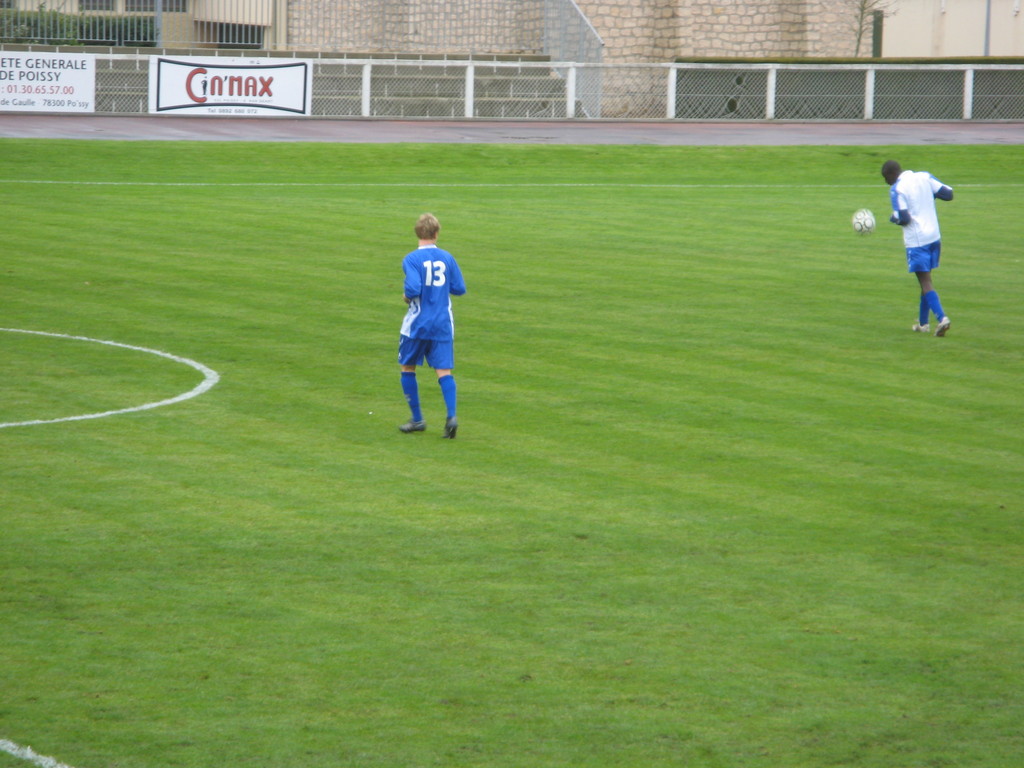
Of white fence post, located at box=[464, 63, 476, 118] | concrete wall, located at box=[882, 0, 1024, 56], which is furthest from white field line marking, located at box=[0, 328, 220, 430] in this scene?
concrete wall, located at box=[882, 0, 1024, 56]

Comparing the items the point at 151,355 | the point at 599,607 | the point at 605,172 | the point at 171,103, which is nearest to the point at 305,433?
the point at 151,355

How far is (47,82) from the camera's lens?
3688 centimetres

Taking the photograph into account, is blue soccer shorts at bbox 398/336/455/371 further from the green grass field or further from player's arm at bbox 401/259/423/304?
the green grass field

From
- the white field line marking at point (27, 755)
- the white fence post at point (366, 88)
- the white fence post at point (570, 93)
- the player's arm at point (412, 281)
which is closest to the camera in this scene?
the white field line marking at point (27, 755)

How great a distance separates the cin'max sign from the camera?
123 ft

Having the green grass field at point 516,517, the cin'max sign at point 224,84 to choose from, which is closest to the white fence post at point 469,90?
the cin'max sign at point 224,84

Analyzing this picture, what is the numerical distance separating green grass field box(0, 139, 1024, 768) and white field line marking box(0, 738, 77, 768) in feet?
0.15

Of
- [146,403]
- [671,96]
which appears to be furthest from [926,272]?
[671,96]

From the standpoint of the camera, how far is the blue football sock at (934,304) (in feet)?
52.3

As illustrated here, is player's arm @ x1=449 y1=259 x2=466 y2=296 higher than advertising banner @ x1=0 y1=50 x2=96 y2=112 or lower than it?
lower

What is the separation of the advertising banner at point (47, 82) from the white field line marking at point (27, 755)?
109ft

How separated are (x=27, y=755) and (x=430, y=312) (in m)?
6.05

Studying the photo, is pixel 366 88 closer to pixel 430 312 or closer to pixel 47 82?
pixel 47 82

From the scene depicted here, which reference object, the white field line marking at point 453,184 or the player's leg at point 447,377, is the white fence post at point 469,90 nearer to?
the white field line marking at point 453,184
